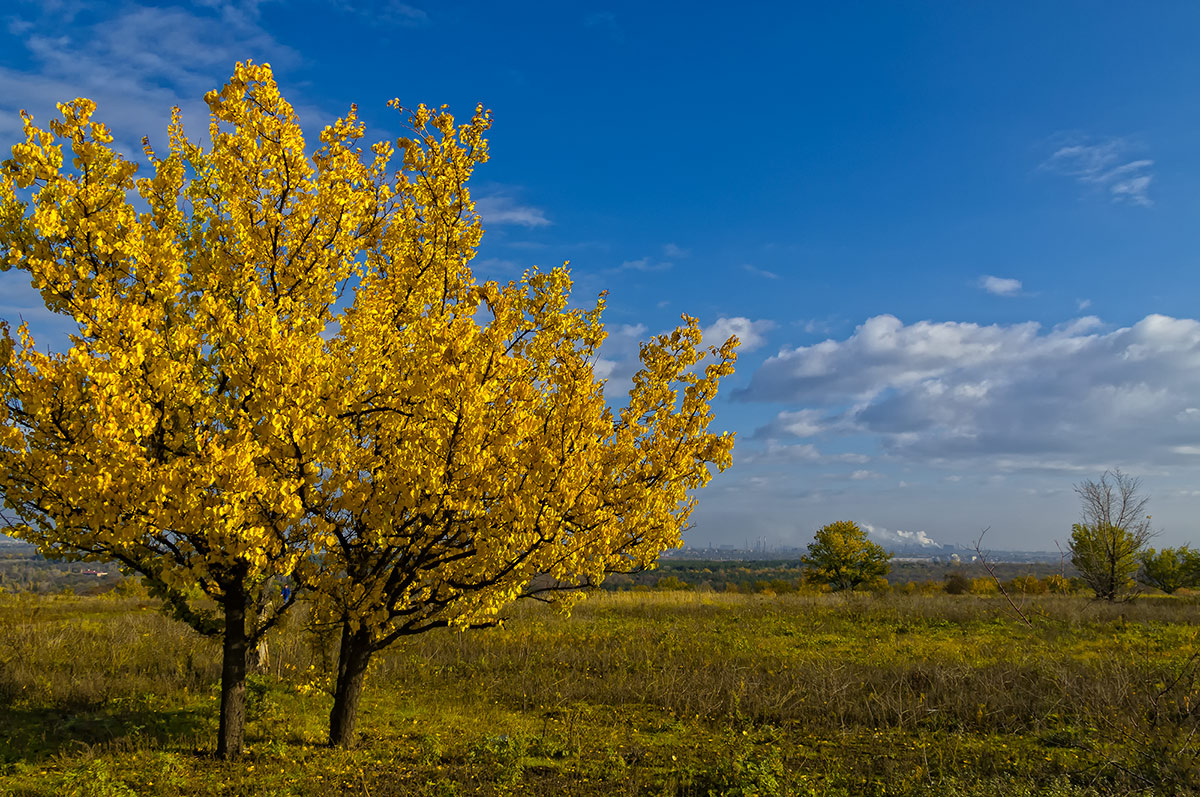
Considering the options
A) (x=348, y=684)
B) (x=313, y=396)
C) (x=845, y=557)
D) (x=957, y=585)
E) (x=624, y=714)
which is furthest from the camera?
(x=957, y=585)

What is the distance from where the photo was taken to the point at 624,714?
12047 millimetres

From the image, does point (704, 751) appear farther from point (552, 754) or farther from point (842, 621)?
point (842, 621)

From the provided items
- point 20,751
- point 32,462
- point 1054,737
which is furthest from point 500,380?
point 1054,737

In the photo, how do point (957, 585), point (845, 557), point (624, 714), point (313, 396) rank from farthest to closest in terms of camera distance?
1. point (957, 585)
2. point (845, 557)
3. point (624, 714)
4. point (313, 396)

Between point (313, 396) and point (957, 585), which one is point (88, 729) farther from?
point (957, 585)

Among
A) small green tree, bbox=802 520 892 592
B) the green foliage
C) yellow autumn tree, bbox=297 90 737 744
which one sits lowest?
the green foliage

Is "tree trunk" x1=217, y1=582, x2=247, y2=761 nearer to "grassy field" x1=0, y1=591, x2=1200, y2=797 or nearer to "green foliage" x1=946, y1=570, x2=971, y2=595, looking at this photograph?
"grassy field" x1=0, y1=591, x2=1200, y2=797

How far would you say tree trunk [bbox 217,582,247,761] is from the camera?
8641mm

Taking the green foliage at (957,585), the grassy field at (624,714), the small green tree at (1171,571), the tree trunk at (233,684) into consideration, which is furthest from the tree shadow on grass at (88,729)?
the small green tree at (1171,571)

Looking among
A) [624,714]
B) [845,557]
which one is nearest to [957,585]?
[845,557]

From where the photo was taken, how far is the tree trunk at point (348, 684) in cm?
899

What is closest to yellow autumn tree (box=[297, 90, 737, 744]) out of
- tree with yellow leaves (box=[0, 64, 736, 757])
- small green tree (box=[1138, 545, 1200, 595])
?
tree with yellow leaves (box=[0, 64, 736, 757])

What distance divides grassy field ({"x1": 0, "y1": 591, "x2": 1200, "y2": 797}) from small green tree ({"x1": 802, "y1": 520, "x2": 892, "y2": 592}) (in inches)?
799

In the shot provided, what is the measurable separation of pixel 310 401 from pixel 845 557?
40.1m
